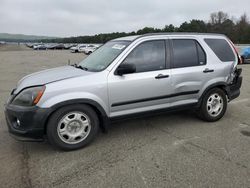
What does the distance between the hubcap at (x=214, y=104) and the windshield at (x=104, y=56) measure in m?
2.05

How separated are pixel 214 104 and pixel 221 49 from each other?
113 cm

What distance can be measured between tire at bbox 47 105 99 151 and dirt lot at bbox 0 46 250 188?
149mm

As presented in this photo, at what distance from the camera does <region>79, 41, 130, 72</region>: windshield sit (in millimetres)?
3669

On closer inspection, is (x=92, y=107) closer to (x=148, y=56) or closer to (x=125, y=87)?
(x=125, y=87)

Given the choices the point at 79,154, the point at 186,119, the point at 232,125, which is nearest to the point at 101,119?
the point at 79,154

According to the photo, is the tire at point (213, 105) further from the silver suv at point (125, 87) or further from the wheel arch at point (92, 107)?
the wheel arch at point (92, 107)

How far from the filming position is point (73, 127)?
3350 mm

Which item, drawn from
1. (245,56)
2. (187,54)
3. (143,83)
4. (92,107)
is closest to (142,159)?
(92,107)

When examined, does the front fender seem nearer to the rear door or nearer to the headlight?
the headlight

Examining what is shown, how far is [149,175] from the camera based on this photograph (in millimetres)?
2760

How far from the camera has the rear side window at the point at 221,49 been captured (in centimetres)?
448

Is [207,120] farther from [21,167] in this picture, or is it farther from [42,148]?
[21,167]

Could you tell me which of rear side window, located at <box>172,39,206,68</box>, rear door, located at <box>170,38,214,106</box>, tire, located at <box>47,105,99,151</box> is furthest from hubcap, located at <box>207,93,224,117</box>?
tire, located at <box>47,105,99,151</box>

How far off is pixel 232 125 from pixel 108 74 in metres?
2.67
